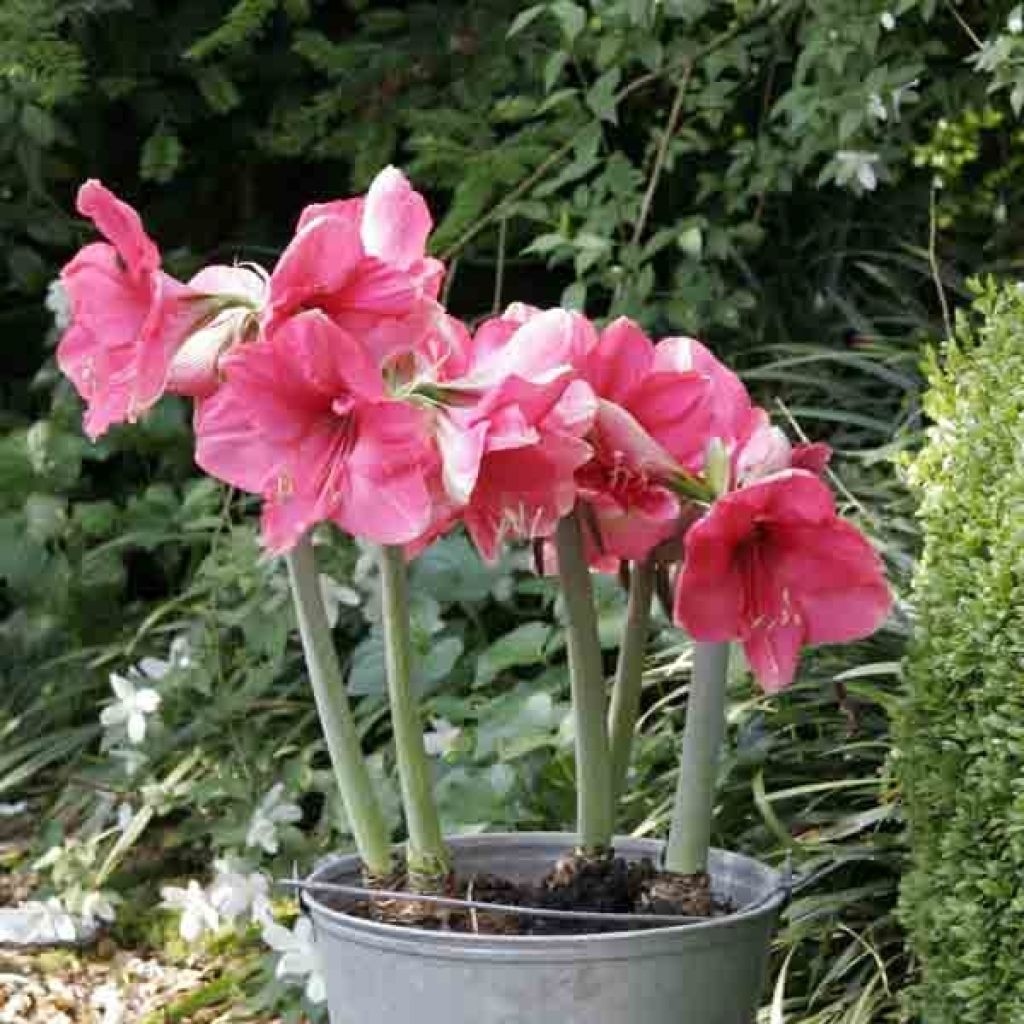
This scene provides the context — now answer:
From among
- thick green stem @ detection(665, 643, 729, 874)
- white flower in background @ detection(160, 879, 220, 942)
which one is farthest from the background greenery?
thick green stem @ detection(665, 643, 729, 874)

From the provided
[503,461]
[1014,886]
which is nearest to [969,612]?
[1014,886]

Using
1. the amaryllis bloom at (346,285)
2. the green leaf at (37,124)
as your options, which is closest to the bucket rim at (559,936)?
the amaryllis bloom at (346,285)

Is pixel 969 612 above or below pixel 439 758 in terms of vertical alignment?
above

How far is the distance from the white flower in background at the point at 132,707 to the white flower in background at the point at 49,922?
266mm

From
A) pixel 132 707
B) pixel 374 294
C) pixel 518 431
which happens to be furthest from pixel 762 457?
pixel 132 707

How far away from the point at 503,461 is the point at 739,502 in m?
0.17

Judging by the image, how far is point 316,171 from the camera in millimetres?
4125

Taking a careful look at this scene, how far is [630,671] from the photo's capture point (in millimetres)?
1695

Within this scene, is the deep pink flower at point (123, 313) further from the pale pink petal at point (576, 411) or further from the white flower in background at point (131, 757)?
the white flower in background at point (131, 757)

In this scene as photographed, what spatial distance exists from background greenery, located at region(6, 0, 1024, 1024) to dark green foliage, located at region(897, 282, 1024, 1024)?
60cm

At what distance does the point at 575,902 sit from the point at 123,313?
1.92 feet

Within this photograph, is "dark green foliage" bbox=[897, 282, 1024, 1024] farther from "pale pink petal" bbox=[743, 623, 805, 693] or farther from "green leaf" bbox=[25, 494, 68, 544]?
"green leaf" bbox=[25, 494, 68, 544]

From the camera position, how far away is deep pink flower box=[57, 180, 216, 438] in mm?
1509

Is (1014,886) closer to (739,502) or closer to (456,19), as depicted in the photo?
(739,502)
